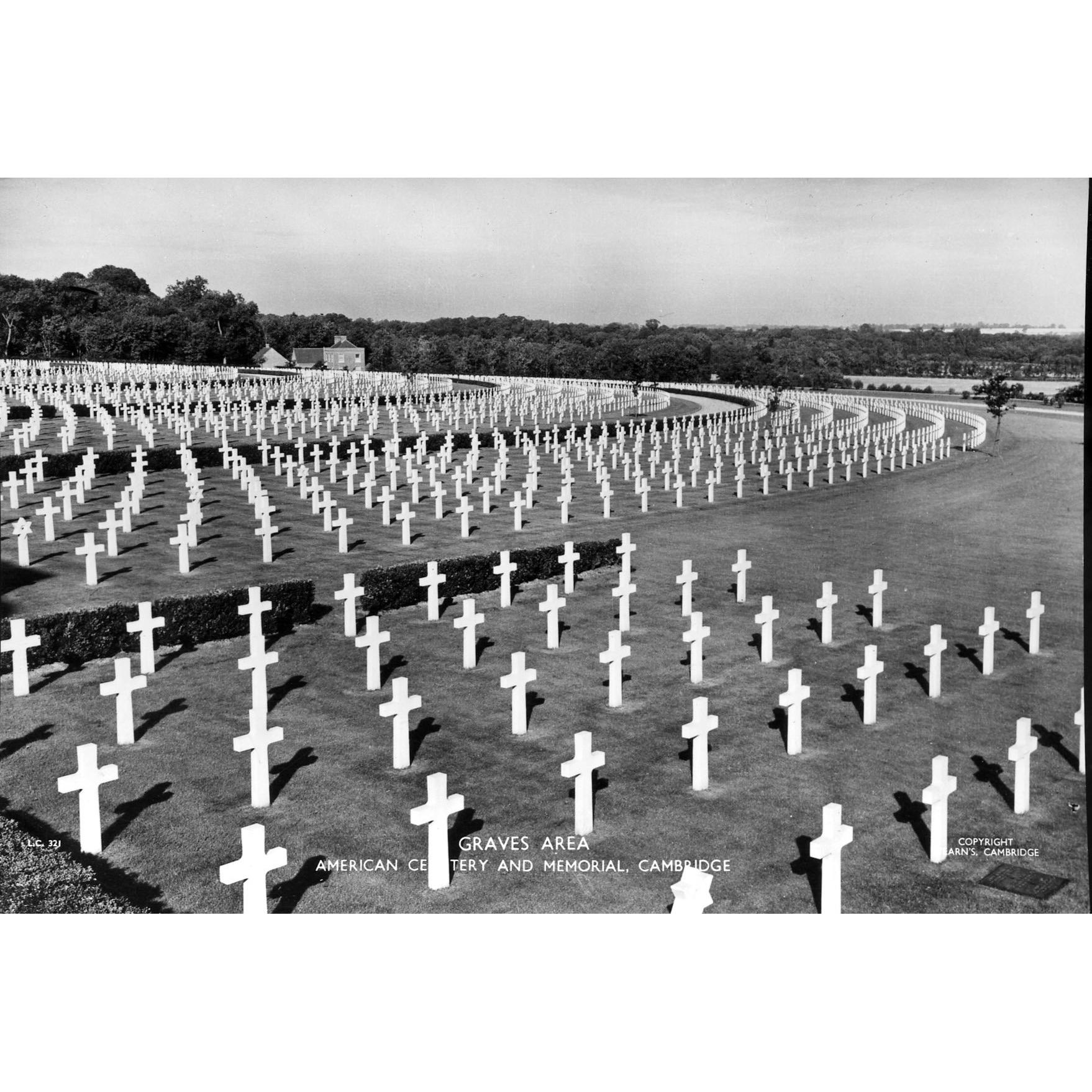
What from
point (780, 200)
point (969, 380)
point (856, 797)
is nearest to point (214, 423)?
point (969, 380)

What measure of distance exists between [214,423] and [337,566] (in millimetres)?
16534

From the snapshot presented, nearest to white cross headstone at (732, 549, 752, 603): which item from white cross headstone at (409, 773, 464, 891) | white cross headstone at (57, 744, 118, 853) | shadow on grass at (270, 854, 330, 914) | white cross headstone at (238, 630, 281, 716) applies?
white cross headstone at (238, 630, 281, 716)

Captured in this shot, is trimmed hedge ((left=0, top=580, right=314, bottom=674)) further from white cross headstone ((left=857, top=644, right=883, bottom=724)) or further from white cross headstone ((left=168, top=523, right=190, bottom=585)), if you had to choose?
white cross headstone ((left=857, top=644, right=883, bottom=724))

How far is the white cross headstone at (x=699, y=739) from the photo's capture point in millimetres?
10602

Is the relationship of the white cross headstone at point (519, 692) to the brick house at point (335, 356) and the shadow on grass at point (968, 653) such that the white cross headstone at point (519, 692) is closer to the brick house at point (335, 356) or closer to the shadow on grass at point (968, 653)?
the shadow on grass at point (968, 653)

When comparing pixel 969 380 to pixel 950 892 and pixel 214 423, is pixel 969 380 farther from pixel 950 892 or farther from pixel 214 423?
pixel 214 423

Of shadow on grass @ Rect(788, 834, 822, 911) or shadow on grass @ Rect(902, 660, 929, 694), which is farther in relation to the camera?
shadow on grass @ Rect(902, 660, 929, 694)

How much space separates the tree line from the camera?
17906 mm

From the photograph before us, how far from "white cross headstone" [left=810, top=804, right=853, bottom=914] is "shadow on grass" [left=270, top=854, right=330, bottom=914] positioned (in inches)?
148

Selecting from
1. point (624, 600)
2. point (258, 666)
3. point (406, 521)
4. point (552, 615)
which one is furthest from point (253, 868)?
point (406, 521)

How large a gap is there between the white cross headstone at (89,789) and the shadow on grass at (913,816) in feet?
21.5

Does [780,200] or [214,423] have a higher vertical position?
[780,200]

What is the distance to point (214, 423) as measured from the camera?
3472 centimetres

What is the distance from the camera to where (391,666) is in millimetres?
14242
